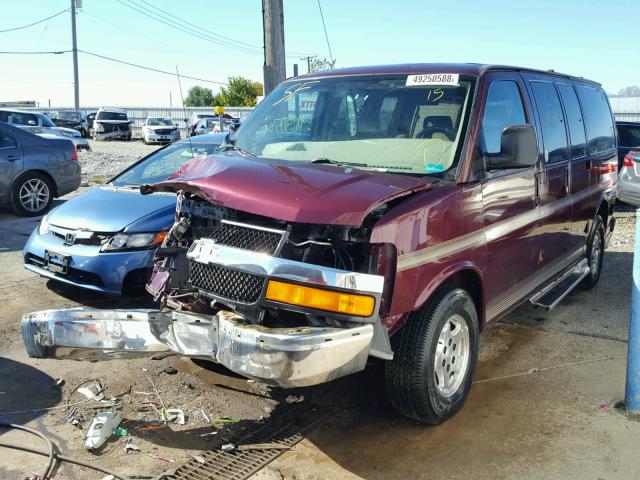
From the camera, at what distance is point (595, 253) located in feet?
22.2

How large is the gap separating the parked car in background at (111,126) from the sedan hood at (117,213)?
30787mm

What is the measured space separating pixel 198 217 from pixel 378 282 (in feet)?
4.37

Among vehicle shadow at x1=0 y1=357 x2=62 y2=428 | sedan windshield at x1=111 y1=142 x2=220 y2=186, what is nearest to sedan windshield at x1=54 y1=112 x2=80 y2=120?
sedan windshield at x1=111 y1=142 x2=220 y2=186

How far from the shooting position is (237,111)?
44000mm

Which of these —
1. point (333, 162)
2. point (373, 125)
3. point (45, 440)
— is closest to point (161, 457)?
point (45, 440)

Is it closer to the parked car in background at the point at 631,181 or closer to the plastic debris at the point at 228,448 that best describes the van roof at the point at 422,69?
the plastic debris at the point at 228,448

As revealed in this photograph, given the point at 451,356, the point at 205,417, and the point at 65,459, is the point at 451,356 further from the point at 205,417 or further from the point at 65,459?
the point at 65,459

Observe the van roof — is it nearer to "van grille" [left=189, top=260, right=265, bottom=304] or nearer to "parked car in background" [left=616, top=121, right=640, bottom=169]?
"van grille" [left=189, top=260, right=265, bottom=304]

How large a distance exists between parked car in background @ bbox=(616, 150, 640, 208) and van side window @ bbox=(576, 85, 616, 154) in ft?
3.80

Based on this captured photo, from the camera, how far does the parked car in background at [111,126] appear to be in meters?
34.9

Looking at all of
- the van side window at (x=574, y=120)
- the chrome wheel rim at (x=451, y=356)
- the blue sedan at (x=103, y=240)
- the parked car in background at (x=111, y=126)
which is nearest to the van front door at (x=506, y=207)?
the chrome wheel rim at (x=451, y=356)

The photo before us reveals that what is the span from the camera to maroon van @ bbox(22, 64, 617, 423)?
3.04 meters

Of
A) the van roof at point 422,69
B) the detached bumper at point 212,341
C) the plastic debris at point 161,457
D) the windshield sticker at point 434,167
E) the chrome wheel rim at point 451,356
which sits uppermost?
the van roof at point 422,69

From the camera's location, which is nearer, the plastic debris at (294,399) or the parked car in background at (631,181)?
the plastic debris at (294,399)
